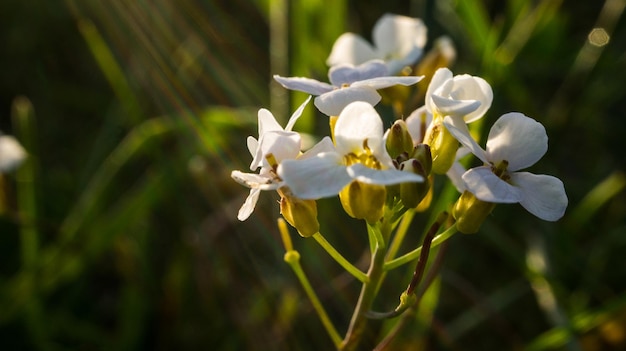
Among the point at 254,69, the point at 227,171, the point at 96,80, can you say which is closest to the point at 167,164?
the point at 227,171

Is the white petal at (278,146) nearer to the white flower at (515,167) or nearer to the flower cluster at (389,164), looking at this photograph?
the flower cluster at (389,164)

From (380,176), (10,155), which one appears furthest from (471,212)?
(10,155)

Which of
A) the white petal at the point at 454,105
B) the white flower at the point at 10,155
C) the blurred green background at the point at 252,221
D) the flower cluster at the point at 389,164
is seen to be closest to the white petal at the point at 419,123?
the flower cluster at the point at 389,164

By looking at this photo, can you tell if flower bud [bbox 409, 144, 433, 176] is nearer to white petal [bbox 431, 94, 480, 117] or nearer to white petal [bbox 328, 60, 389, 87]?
white petal [bbox 431, 94, 480, 117]

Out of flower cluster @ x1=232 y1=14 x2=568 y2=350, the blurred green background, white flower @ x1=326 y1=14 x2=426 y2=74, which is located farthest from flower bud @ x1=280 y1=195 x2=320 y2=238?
the blurred green background

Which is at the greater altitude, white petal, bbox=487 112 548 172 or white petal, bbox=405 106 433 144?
white petal, bbox=487 112 548 172

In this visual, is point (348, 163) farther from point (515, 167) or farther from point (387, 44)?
point (387, 44)

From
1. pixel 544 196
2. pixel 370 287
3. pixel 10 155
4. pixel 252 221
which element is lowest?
pixel 252 221
